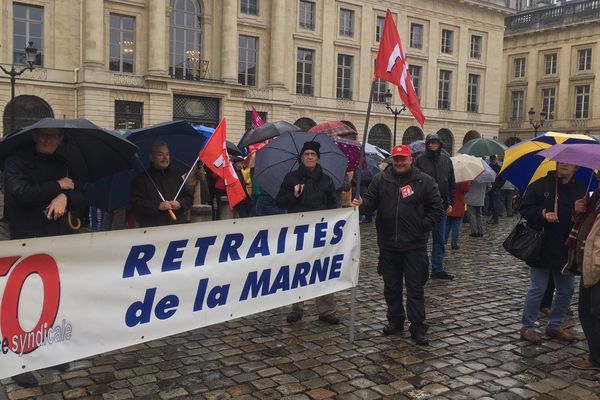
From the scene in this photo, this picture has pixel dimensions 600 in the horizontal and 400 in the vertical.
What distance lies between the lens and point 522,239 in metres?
5.44

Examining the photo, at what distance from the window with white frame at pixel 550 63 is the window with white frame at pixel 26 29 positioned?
44.1 meters

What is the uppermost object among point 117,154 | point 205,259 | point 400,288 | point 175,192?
point 117,154

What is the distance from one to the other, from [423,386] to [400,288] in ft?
4.57

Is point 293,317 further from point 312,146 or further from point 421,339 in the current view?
point 312,146

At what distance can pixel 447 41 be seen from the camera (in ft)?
151

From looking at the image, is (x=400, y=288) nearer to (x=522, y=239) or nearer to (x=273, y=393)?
(x=522, y=239)

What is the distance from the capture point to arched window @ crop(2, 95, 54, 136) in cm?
2938

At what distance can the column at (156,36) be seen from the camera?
1272 inches

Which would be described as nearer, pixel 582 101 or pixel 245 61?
pixel 245 61

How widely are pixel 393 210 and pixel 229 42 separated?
3146cm

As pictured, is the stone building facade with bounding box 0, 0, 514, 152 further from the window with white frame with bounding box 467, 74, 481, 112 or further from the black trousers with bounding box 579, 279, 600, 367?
the black trousers with bounding box 579, 279, 600, 367

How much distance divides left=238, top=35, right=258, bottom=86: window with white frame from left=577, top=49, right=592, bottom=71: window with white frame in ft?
104

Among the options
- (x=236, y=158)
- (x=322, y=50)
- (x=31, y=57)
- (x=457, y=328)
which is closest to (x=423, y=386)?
(x=457, y=328)

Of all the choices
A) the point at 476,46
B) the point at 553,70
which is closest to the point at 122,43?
the point at 476,46
